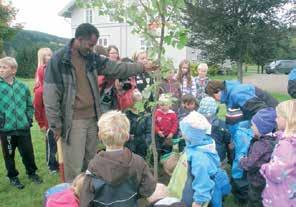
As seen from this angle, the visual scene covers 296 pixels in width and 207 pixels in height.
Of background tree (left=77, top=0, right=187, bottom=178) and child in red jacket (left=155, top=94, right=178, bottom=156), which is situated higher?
background tree (left=77, top=0, right=187, bottom=178)

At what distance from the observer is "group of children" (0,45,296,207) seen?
3.29m

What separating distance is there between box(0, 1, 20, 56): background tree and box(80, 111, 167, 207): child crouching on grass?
3623 centimetres

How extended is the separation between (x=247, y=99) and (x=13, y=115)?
2918mm

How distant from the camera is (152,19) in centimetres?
378

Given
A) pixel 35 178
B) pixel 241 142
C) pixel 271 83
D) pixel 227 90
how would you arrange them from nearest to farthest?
1. pixel 241 142
2. pixel 227 90
3. pixel 35 178
4. pixel 271 83

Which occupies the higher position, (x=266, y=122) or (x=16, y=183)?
(x=266, y=122)

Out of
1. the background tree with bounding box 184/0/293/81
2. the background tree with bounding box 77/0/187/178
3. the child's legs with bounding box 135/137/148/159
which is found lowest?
the child's legs with bounding box 135/137/148/159

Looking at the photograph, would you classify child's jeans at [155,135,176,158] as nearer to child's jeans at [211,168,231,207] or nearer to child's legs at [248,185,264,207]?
child's jeans at [211,168,231,207]

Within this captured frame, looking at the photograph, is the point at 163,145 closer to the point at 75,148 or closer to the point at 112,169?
Answer: the point at 75,148

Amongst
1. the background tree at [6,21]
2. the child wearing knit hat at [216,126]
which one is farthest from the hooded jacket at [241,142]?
the background tree at [6,21]

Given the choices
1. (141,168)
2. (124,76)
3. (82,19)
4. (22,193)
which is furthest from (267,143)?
(82,19)

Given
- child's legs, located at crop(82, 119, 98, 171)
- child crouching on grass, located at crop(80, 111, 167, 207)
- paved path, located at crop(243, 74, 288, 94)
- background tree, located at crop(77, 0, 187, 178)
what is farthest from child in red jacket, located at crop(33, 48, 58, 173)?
paved path, located at crop(243, 74, 288, 94)

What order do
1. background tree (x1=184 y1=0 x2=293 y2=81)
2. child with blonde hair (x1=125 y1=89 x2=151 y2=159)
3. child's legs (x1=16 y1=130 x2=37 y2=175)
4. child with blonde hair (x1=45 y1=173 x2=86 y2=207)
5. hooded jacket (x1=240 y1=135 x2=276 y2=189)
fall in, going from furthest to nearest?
background tree (x1=184 y1=0 x2=293 y2=81) → child with blonde hair (x1=125 y1=89 x2=151 y2=159) → child's legs (x1=16 y1=130 x2=37 y2=175) → hooded jacket (x1=240 y1=135 x2=276 y2=189) → child with blonde hair (x1=45 y1=173 x2=86 y2=207)

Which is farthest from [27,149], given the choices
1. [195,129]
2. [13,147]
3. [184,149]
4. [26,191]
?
[195,129]
